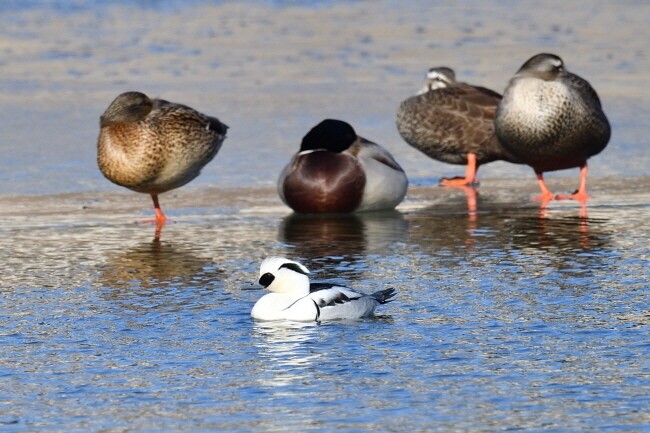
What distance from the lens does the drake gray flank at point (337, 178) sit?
11.7 metres

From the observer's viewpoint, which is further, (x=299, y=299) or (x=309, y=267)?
(x=309, y=267)

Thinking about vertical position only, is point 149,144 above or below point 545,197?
above

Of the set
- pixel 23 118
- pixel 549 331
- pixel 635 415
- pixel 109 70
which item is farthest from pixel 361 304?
pixel 109 70

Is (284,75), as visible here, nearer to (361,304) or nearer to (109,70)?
(109,70)

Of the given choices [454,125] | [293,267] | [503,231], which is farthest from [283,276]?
[454,125]

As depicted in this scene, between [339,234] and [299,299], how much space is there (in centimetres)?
322

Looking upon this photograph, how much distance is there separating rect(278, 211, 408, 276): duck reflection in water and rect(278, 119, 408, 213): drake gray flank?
0.38ft

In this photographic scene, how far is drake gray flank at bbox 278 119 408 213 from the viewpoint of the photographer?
11.7 meters

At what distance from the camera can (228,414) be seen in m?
5.96

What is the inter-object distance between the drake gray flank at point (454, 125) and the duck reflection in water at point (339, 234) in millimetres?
1963

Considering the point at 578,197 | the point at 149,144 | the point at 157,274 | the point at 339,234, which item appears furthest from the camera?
the point at 578,197

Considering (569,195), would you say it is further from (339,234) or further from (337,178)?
(339,234)

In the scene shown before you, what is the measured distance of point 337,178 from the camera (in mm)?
11695

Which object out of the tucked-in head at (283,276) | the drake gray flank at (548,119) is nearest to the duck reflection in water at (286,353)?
the tucked-in head at (283,276)
